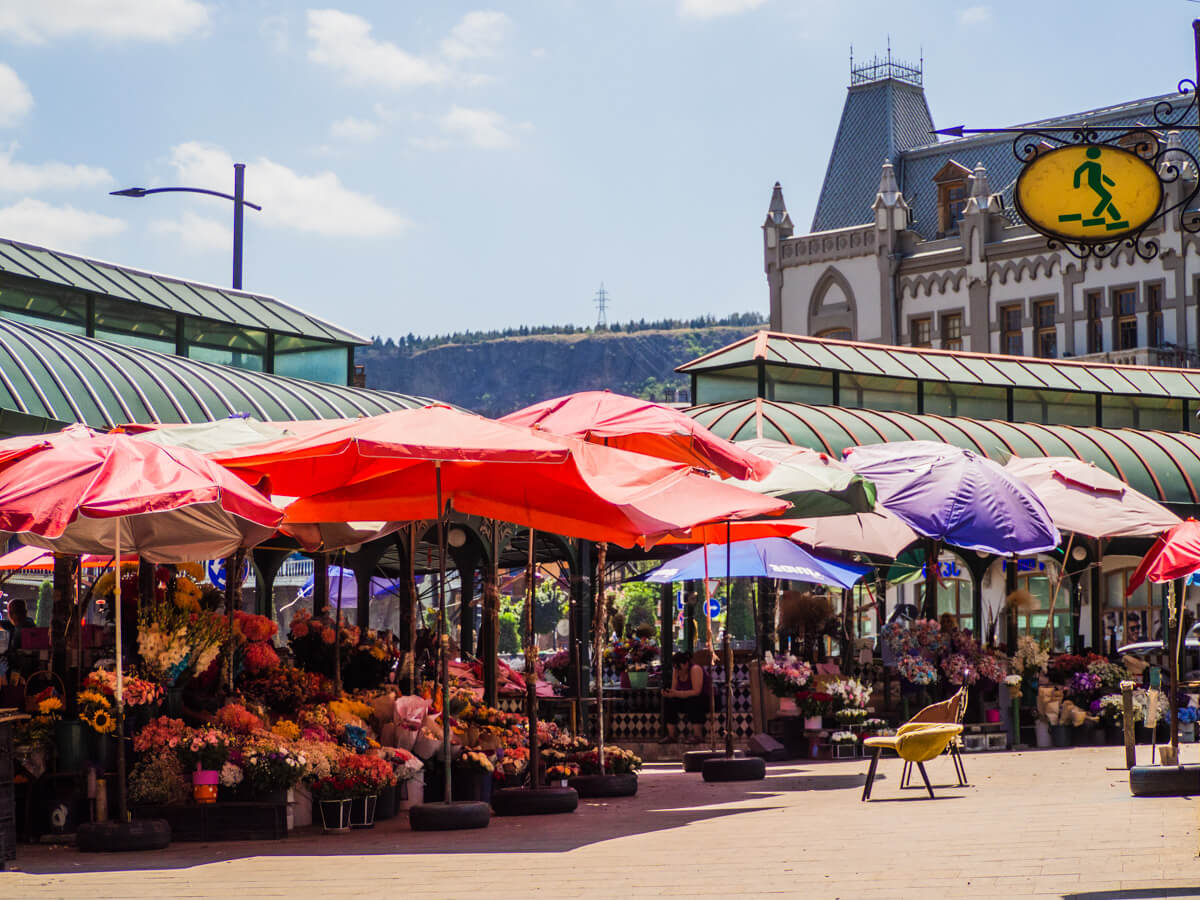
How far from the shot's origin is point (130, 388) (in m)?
24.4

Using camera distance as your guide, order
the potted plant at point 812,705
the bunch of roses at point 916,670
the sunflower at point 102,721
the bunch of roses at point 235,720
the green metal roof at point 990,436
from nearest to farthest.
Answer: the sunflower at point 102,721, the bunch of roses at point 235,720, the potted plant at point 812,705, the bunch of roses at point 916,670, the green metal roof at point 990,436

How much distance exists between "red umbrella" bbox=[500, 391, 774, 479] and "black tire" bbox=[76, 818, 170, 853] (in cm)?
488

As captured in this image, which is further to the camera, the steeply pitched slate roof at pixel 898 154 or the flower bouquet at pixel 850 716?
the steeply pitched slate roof at pixel 898 154

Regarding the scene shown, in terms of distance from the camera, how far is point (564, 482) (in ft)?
42.7

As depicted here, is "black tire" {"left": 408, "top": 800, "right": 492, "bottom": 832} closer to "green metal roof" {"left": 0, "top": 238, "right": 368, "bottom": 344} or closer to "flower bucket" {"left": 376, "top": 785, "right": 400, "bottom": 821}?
"flower bucket" {"left": 376, "top": 785, "right": 400, "bottom": 821}

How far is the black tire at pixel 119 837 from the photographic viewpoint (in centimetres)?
1109

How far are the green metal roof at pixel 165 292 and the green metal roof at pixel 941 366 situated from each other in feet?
24.7

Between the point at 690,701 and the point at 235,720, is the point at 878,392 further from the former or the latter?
the point at 235,720

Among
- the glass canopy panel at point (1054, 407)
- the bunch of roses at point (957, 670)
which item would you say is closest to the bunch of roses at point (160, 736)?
the bunch of roses at point (957, 670)

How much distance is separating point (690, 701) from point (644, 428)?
7.89 metres

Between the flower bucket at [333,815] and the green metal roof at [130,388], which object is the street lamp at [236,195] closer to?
the green metal roof at [130,388]

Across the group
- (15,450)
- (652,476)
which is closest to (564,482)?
(652,476)

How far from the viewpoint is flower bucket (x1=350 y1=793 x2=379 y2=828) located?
12.7 meters

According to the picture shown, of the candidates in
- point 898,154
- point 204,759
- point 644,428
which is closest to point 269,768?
point 204,759
